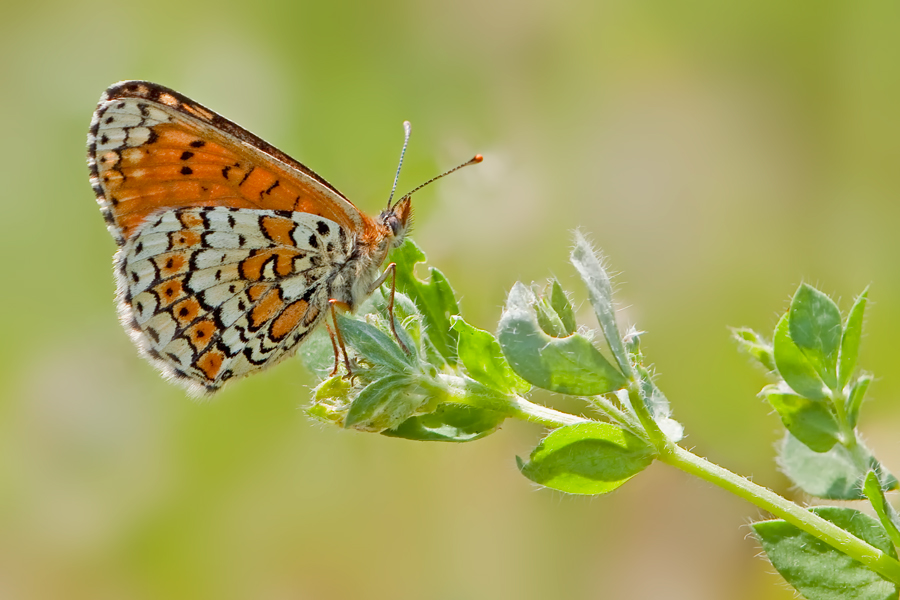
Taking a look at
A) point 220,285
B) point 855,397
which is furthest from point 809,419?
point 220,285

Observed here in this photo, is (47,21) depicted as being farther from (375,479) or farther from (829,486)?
(829,486)

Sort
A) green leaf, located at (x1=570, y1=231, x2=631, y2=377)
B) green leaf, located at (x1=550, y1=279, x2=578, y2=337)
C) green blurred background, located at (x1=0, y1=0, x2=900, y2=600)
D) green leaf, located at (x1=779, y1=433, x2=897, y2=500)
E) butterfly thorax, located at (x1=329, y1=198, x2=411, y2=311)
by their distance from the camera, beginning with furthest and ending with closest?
green blurred background, located at (x1=0, y1=0, x2=900, y2=600) < butterfly thorax, located at (x1=329, y1=198, x2=411, y2=311) < green leaf, located at (x1=779, y1=433, x2=897, y2=500) < green leaf, located at (x1=550, y1=279, x2=578, y2=337) < green leaf, located at (x1=570, y1=231, x2=631, y2=377)

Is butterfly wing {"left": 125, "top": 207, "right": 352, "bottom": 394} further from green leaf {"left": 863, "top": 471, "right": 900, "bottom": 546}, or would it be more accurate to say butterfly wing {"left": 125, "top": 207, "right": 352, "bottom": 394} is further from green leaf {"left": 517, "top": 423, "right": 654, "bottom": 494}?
green leaf {"left": 863, "top": 471, "right": 900, "bottom": 546}

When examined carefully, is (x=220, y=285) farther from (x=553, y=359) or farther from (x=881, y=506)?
(x=881, y=506)

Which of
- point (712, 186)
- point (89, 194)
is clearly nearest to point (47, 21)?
point (89, 194)

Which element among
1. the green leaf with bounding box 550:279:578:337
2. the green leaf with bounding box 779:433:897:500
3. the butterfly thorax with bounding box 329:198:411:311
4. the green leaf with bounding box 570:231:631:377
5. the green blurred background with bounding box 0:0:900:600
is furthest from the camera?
the green blurred background with bounding box 0:0:900:600

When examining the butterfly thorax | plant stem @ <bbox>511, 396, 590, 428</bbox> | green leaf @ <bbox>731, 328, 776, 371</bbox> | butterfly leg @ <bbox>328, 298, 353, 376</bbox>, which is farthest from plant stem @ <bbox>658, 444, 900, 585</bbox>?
the butterfly thorax

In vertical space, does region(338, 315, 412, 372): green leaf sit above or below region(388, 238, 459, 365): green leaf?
below

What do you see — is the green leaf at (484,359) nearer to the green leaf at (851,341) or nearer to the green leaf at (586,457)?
the green leaf at (586,457)
